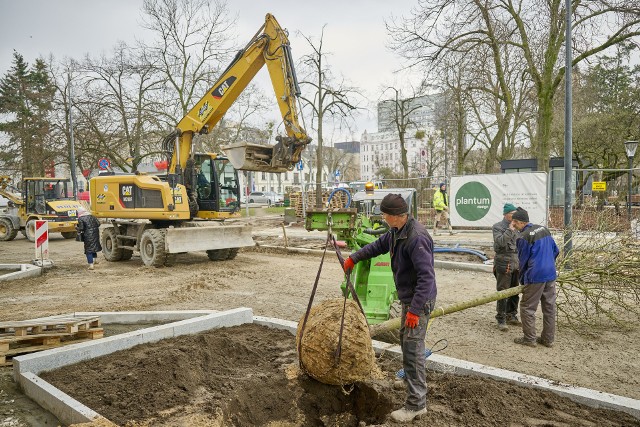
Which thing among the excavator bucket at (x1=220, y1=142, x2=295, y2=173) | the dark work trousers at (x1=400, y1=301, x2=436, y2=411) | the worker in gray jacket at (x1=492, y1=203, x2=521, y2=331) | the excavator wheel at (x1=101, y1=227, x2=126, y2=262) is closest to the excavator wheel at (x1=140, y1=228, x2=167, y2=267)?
the excavator wheel at (x1=101, y1=227, x2=126, y2=262)

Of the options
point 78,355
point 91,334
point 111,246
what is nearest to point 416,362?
point 78,355

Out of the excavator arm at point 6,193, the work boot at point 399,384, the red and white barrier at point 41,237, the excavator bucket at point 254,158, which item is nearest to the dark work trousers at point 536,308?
the work boot at point 399,384

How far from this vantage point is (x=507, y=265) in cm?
686

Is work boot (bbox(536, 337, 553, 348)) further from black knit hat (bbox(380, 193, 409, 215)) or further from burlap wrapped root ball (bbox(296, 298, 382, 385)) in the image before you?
black knit hat (bbox(380, 193, 409, 215))

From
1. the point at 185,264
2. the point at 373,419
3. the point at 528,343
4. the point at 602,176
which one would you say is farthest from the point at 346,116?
the point at 373,419

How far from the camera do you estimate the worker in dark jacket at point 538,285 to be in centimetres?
591

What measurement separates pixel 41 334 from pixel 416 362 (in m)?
4.24

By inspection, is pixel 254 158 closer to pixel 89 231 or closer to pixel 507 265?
pixel 89 231

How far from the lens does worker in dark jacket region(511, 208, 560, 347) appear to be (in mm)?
5914

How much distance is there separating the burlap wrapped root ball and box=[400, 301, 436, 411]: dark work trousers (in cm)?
40

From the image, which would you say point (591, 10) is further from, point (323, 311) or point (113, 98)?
point (113, 98)

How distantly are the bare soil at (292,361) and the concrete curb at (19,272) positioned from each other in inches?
21.4

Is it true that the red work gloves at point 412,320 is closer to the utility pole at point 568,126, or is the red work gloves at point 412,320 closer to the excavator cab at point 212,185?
the utility pole at point 568,126

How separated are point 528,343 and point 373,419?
2680 millimetres
